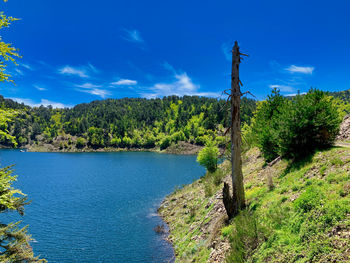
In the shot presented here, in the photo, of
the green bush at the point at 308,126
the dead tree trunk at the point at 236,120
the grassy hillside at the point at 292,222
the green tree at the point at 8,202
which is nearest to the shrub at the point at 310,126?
the green bush at the point at 308,126

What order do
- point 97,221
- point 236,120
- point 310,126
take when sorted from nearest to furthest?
point 236,120 < point 310,126 < point 97,221

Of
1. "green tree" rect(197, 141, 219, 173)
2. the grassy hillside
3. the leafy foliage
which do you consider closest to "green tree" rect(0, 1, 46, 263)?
the leafy foliage

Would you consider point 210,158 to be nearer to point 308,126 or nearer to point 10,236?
point 308,126

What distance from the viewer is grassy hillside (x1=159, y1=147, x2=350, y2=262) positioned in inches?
318

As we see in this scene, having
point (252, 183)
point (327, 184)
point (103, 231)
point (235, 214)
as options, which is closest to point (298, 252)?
point (327, 184)

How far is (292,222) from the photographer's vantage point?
9922mm

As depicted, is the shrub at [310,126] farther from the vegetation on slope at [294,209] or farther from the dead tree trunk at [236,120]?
the dead tree trunk at [236,120]

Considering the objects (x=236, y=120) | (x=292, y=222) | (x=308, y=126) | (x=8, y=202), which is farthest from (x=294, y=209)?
(x=8, y=202)

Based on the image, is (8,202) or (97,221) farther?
(97,221)

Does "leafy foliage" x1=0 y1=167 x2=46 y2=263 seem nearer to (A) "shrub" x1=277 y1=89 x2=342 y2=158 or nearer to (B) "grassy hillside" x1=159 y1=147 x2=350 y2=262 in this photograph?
(B) "grassy hillside" x1=159 y1=147 x2=350 y2=262

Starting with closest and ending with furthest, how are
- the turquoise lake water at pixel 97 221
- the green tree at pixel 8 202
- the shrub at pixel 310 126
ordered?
the green tree at pixel 8 202 → the shrub at pixel 310 126 → the turquoise lake water at pixel 97 221

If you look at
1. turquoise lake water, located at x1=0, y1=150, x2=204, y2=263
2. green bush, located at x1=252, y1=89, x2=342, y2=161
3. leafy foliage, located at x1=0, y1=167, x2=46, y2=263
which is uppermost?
green bush, located at x1=252, y1=89, x2=342, y2=161

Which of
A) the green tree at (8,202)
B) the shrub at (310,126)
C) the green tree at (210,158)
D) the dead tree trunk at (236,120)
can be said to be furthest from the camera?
the green tree at (210,158)

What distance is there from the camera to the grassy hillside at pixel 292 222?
8070 mm
